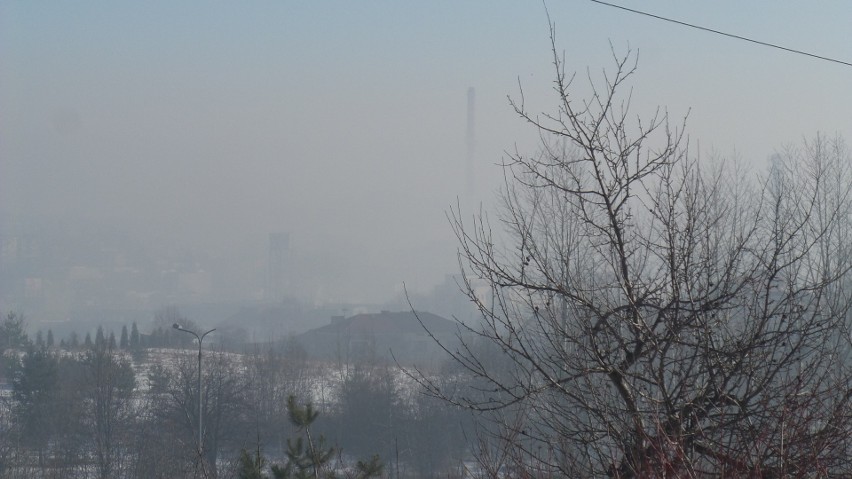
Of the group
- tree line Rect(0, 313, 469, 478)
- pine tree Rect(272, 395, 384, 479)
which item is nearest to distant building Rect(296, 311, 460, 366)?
tree line Rect(0, 313, 469, 478)

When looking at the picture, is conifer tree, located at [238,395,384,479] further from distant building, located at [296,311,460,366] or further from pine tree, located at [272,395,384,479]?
distant building, located at [296,311,460,366]

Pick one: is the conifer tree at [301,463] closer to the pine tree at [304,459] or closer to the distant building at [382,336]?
the pine tree at [304,459]

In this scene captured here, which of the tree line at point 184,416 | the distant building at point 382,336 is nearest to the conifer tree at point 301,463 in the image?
the tree line at point 184,416

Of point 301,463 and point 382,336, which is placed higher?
point 382,336

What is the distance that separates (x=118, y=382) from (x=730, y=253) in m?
35.7

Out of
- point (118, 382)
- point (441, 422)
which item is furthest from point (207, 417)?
point (441, 422)

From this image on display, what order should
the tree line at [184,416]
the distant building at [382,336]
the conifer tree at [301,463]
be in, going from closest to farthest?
the conifer tree at [301,463] → the tree line at [184,416] → the distant building at [382,336]

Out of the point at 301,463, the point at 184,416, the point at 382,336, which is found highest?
the point at 382,336

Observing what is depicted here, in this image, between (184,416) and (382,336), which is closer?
(184,416)

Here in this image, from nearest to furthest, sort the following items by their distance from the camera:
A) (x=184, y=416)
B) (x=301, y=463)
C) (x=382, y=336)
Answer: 1. (x=301, y=463)
2. (x=184, y=416)
3. (x=382, y=336)

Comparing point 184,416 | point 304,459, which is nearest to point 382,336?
point 184,416

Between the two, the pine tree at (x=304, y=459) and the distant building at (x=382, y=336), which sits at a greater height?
the distant building at (x=382, y=336)

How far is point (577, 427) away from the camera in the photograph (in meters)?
5.51

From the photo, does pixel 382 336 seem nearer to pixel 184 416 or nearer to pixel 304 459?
pixel 184 416
